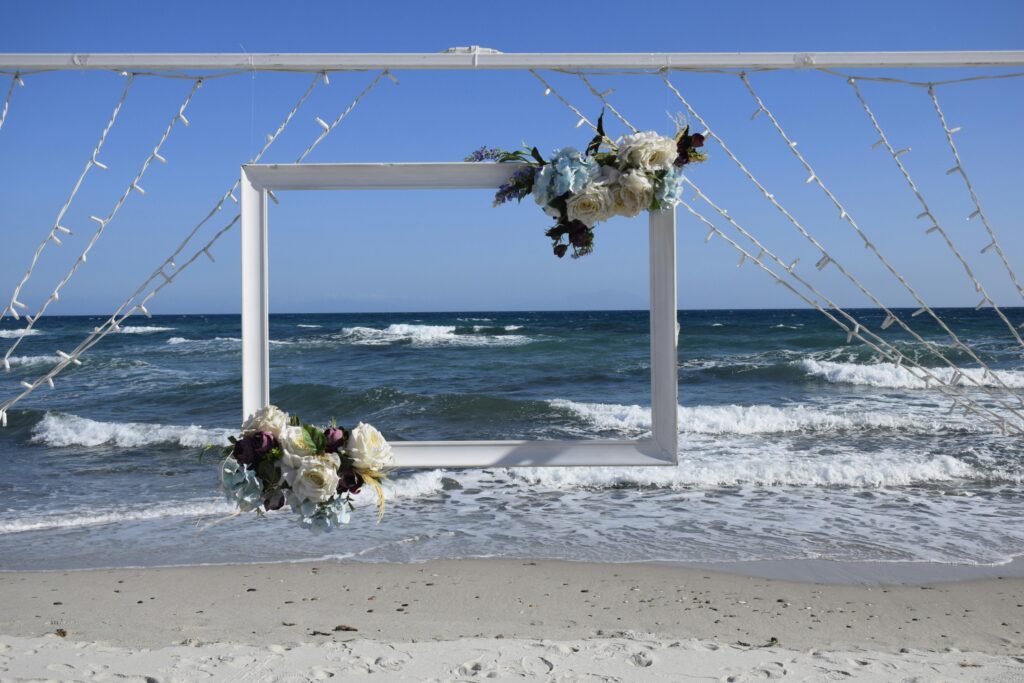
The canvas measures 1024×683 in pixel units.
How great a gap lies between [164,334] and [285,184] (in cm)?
2226

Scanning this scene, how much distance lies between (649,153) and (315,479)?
1.02m

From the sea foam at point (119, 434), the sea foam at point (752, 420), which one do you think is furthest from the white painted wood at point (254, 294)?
the sea foam at point (752, 420)

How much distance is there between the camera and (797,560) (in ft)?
13.3

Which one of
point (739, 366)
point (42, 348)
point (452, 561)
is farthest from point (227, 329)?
point (452, 561)

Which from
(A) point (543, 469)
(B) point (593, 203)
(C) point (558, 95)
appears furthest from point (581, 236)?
(A) point (543, 469)

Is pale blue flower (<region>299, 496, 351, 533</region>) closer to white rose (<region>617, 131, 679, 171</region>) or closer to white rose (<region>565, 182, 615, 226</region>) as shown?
white rose (<region>565, 182, 615, 226</region>)

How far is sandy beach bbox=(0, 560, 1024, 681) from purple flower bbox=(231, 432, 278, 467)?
1.31m

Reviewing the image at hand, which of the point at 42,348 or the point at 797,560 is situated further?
the point at 42,348

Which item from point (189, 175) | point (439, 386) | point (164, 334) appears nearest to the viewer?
point (189, 175)

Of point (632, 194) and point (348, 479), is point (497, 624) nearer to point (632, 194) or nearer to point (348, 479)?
point (348, 479)

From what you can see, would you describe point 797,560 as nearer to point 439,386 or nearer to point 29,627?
point 29,627

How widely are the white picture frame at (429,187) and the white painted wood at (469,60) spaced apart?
242 millimetres

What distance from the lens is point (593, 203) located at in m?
1.77

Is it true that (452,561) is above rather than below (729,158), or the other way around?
below
